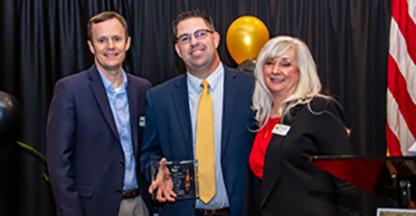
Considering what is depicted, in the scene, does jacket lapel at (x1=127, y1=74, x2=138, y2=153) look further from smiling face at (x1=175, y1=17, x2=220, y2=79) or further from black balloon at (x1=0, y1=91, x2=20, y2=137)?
black balloon at (x1=0, y1=91, x2=20, y2=137)

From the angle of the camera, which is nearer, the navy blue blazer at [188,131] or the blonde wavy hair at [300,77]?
the blonde wavy hair at [300,77]

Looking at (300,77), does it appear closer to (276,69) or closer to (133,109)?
(276,69)

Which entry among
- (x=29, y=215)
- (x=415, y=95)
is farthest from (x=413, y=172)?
(x=29, y=215)

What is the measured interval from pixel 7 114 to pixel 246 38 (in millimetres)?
1738

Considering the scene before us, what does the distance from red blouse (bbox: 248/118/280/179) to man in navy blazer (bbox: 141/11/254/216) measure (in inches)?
7.0

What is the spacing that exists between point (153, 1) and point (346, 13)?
5.17 feet

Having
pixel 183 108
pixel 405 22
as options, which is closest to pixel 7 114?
pixel 183 108

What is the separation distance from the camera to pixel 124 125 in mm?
2826

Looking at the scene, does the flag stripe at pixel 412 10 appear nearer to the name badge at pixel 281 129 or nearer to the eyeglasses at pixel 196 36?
the eyeglasses at pixel 196 36

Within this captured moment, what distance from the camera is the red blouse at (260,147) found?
91.4 inches

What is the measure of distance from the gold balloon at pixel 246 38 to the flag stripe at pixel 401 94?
939 millimetres

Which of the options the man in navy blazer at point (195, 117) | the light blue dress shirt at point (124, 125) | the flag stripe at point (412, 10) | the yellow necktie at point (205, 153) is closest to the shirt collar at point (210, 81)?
the man in navy blazer at point (195, 117)

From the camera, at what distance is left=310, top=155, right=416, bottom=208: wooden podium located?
51.9 inches

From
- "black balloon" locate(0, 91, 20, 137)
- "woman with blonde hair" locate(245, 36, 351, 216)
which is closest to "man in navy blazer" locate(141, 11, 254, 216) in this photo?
"woman with blonde hair" locate(245, 36, 351, 216)
